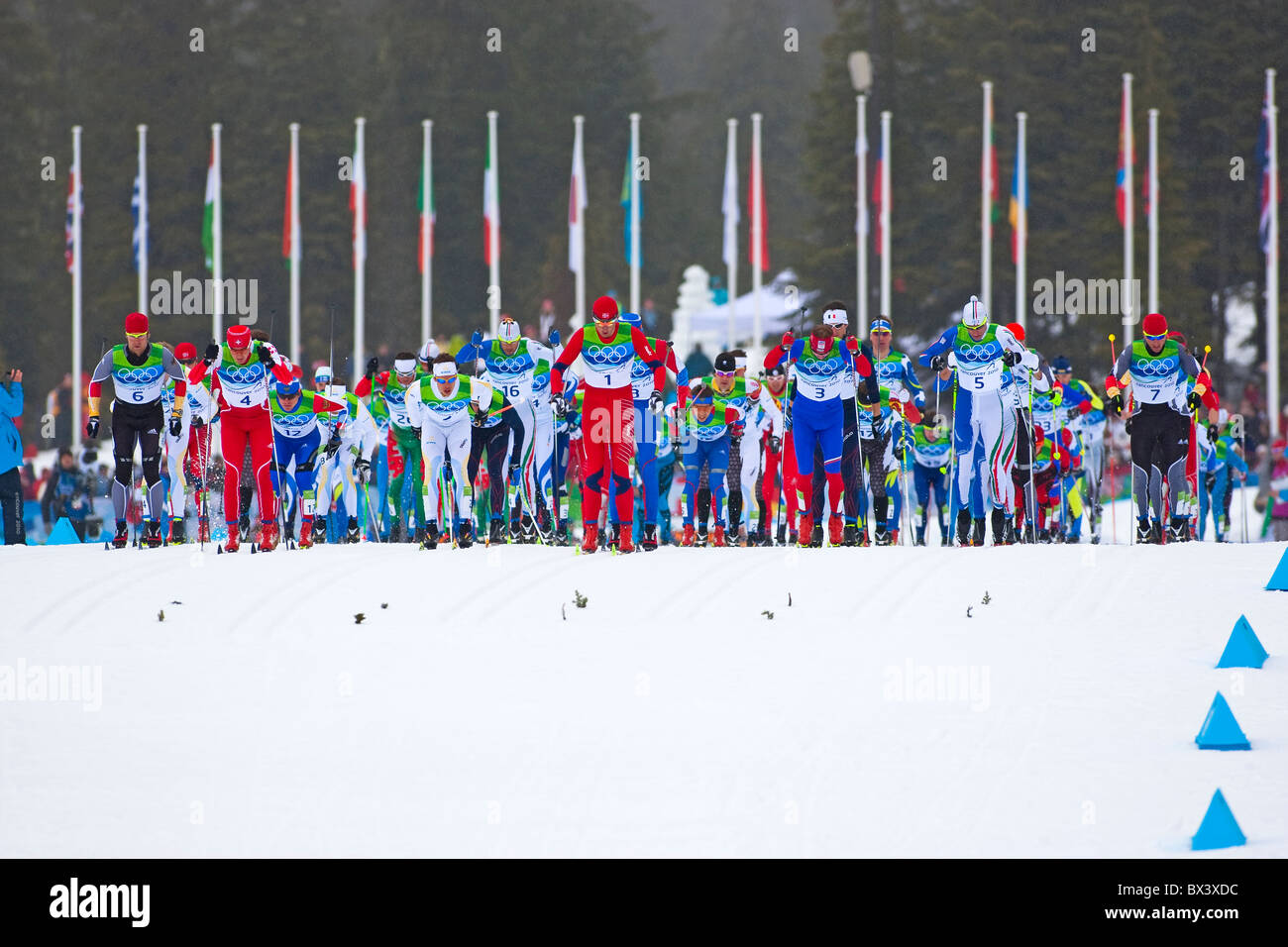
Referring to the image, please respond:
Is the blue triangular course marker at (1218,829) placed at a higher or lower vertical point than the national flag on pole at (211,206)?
lower

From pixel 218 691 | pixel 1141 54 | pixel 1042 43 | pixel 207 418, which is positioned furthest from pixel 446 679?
pixel 1042 43

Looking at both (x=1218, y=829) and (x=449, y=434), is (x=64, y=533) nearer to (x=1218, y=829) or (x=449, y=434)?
(x=449, y=434)

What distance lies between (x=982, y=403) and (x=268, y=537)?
576cm

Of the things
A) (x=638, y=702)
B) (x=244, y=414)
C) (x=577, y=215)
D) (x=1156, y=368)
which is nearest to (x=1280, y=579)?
(x=1156, y=368)

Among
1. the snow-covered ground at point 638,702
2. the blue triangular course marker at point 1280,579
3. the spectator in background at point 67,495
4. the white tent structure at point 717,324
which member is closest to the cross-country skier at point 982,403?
the snow-covered ground at point 638,702

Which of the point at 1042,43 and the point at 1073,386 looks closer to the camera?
the point at 1073,386

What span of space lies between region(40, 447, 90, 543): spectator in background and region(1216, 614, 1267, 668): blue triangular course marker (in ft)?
45.0

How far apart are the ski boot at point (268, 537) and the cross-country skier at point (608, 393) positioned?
247 cm

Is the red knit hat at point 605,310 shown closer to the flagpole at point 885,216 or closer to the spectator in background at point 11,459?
the spectator in background at point 11,459

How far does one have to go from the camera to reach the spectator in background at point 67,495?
22.2 m

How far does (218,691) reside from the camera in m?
11.6

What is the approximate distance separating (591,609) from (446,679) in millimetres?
1823

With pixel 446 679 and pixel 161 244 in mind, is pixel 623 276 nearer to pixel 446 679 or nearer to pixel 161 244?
pixel 161 244

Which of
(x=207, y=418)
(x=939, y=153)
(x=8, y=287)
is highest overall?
Result: (x=939, y=153)
